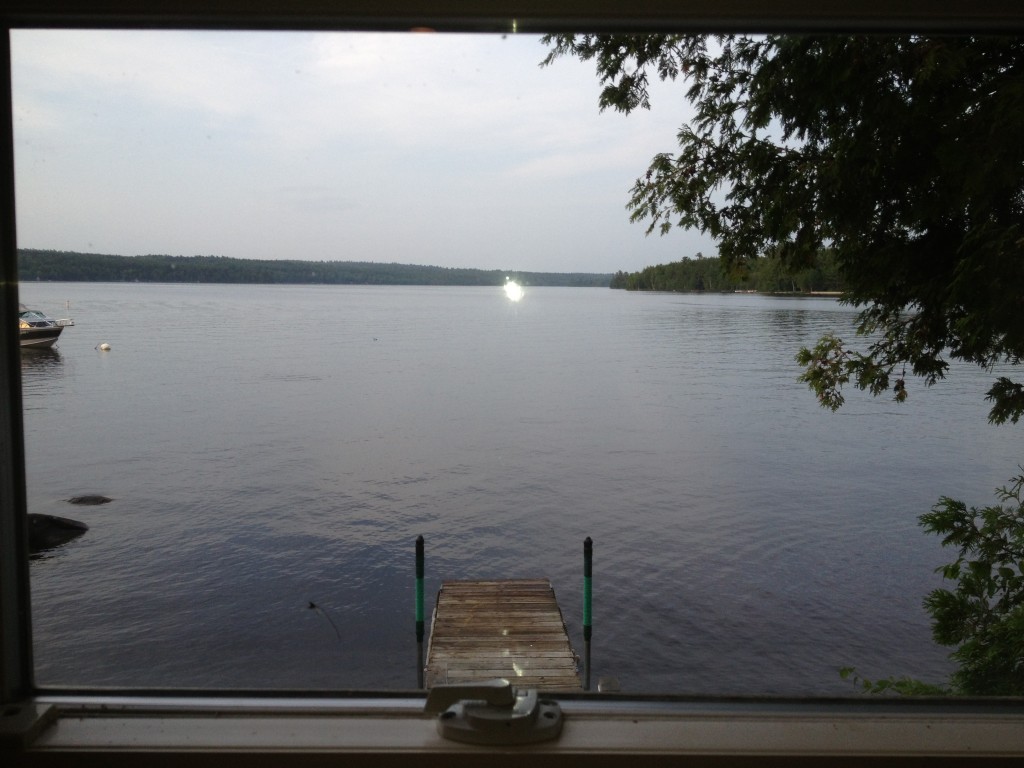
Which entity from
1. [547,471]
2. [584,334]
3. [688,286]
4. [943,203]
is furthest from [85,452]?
[584,334]

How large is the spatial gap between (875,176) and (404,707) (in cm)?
354

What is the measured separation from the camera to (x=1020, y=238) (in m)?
3.30

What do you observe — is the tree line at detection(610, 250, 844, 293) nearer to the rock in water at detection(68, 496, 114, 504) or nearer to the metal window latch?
the metal window latch

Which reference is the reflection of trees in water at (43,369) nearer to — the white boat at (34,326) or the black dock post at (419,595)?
the white boat at (34,326)

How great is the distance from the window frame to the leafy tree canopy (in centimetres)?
202

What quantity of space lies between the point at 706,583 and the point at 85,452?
17.9m

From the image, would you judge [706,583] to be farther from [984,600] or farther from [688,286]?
[984,600]

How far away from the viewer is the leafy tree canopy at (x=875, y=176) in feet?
10.8

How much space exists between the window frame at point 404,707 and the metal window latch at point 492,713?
17mm

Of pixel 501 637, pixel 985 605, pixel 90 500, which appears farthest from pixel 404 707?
pixel 90 500

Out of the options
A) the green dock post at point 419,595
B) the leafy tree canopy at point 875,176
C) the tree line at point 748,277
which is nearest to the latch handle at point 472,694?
the leafy tree canopy at point 875,176

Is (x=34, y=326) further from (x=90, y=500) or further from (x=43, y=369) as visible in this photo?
(x=43, y=369)

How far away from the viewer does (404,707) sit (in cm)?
111

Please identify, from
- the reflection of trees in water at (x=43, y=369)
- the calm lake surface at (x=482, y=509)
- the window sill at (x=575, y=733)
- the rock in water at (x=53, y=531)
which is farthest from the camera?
the reflection of trees in water at (x=43, y=369)
